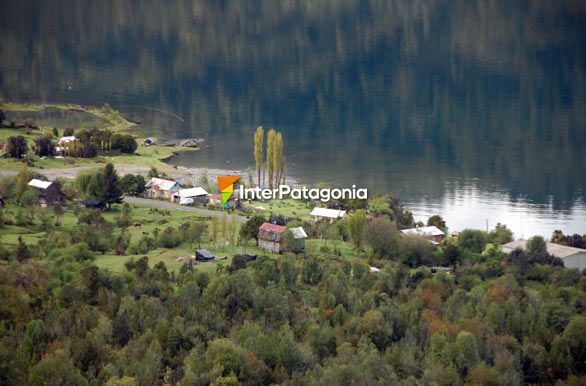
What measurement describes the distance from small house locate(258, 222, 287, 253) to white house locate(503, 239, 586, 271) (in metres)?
8.93

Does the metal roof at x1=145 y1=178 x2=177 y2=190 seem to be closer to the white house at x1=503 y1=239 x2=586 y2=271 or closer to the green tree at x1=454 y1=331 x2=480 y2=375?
the white house at x1=503 y1=239 x2=586 y2=271

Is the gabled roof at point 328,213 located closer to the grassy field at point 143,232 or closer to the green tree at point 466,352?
the grassy field at point 143,232

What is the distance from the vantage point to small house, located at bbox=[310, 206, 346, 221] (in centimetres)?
4681

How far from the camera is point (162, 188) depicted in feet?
166

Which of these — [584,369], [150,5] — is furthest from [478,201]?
[150,5]

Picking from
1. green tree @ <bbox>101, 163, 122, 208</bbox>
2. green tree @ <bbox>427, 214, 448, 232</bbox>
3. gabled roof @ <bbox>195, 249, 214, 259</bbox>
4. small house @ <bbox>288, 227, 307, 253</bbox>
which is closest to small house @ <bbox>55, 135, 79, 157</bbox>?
green tree @ <bbox>101, 163, 122, 208</bbox>

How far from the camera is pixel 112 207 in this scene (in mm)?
46969

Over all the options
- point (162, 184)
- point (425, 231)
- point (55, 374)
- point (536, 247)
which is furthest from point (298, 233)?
point (55, 374)

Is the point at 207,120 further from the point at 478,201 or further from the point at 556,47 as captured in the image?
the point at 556,47

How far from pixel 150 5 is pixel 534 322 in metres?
101

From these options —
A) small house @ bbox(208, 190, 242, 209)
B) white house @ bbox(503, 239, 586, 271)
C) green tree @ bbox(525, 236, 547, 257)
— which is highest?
small house @ bbox(208, 190, 242, 209)

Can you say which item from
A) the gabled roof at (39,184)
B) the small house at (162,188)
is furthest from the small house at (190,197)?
the gabled roof at (39,184)

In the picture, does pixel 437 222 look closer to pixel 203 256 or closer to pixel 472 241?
pixel 472 241

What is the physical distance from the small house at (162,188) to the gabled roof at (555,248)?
1641cm
